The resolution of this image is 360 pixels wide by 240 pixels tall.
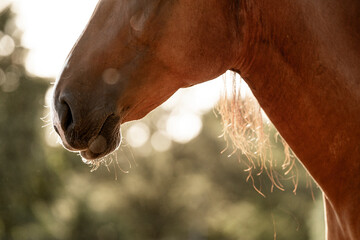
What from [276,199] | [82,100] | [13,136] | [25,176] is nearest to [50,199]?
[25,176]

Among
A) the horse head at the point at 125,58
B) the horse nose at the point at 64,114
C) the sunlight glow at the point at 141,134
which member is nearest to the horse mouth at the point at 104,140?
the horse head at the point at 125,58

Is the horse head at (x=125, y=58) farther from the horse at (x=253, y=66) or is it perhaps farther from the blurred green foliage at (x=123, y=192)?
the blurred green foliage at (x=123, y=192)

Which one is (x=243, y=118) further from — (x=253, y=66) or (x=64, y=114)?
(x=64, y=114)

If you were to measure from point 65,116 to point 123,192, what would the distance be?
2811 centimetres

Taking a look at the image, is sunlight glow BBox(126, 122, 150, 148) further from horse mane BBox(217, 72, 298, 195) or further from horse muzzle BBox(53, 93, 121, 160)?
horse muzzle BBox(53, 93, 121, 160)

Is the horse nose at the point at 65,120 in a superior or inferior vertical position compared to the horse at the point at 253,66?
inferior

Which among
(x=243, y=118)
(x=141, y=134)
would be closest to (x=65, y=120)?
(x=243, y=118)

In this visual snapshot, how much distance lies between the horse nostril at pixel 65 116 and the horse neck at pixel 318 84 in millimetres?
955

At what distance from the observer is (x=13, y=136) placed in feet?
78.1

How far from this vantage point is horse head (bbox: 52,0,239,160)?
2264 mm

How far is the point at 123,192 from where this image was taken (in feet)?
97.9

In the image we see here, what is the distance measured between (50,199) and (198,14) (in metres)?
24.2

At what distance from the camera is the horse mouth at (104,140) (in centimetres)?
233

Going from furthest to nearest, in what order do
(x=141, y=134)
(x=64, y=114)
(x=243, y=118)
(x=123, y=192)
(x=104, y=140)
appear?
(x=141, y=134) → (x=123, y=192) → (x=243, y=118) → (x=104, y=140) → (x=64, y=114)
